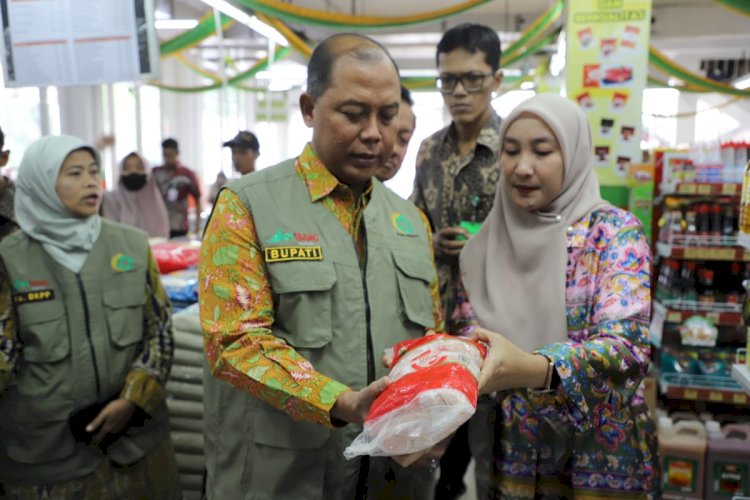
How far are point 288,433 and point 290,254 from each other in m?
0.43

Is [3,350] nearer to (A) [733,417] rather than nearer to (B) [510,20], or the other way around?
(A) [733,417]

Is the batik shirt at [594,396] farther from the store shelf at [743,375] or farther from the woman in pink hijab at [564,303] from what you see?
the store shelf at [743,375]

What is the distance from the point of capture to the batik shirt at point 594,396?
1553 mm

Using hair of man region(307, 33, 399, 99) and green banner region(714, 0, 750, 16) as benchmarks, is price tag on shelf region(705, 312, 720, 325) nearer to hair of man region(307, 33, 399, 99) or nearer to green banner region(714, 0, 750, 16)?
green banner region(714, 0, 750, 16)

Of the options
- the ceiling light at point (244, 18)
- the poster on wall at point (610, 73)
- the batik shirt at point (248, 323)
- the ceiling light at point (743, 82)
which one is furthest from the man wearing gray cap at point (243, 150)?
the ceiling light at point (743, 82)

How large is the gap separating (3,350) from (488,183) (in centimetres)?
186

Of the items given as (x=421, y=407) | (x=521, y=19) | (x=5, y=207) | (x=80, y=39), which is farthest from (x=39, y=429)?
(x=521, y=19)

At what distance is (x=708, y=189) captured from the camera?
11.4 feet

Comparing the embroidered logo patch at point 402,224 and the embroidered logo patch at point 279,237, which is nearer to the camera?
the embroidered logo patch at point 279,237

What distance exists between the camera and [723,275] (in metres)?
3.70

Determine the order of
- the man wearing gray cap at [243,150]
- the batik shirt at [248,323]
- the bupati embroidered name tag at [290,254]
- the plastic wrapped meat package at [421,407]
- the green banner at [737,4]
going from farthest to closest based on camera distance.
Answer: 1. the man wearing gray cap at [243,150]
2. the green banner at [737,4]
3. the bupati embroidered name tag at [290,254]
4. the batik shirt at [248,323]
5. the plastic wrapped meat package at [421,407]

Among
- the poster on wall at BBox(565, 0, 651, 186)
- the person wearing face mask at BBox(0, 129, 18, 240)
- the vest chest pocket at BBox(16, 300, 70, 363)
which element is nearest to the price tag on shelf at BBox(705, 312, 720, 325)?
the poster on wall at BBox(565, 0, 651, 186)

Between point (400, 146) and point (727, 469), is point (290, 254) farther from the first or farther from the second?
point (727, 469)

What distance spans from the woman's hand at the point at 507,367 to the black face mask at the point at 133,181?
506cm
